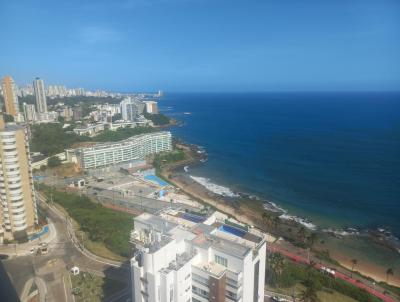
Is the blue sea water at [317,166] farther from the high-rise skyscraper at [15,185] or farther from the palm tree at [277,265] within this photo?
the high-rise skyscraper at [15,185]

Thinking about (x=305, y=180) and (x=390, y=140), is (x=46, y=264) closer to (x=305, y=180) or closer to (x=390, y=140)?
(x=305, y=180)

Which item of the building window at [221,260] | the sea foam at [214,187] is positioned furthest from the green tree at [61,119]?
the building window at [221,260]

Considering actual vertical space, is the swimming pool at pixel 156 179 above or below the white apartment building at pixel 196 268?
below

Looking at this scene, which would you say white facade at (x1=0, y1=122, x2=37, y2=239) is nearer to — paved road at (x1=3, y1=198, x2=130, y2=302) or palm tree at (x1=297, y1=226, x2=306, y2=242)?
paved road at (x1=3, y1=198, x2=130, y2=302)

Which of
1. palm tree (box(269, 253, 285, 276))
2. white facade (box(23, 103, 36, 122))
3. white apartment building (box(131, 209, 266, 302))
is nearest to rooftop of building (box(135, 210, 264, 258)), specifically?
white apartment building (box(131, 209, 266, 302))

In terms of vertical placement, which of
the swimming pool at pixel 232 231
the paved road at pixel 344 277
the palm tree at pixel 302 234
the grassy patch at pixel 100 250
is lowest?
the paved road at pixel 344 277
